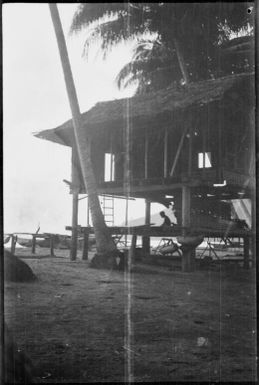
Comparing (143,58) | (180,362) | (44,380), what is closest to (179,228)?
(180,362)

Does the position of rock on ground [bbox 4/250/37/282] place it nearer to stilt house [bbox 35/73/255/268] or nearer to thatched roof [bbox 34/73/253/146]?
stilt house [bbox 35/73/255/268]

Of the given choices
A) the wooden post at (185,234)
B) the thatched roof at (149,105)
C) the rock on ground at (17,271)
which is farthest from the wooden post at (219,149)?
the rock on ground at (17,271)

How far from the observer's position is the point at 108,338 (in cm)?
431

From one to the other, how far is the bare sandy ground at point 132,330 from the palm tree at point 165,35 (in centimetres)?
1329

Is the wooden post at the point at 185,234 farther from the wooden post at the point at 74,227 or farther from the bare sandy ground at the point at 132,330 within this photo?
the wooden post at the point at 74,227

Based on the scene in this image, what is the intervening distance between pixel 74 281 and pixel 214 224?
19.0ft

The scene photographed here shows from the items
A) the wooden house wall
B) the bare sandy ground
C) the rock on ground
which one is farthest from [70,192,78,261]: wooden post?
the rock on ground

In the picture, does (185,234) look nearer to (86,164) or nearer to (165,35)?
(86,164)

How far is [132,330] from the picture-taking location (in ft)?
15.3

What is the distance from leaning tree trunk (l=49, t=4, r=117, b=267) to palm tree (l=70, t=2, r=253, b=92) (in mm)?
6354

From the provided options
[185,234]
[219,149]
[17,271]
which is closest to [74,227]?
[185,234]

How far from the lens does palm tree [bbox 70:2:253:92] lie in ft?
59.0

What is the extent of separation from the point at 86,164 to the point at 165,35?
12.0m

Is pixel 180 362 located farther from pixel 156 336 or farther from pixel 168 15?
pixel 168 15
